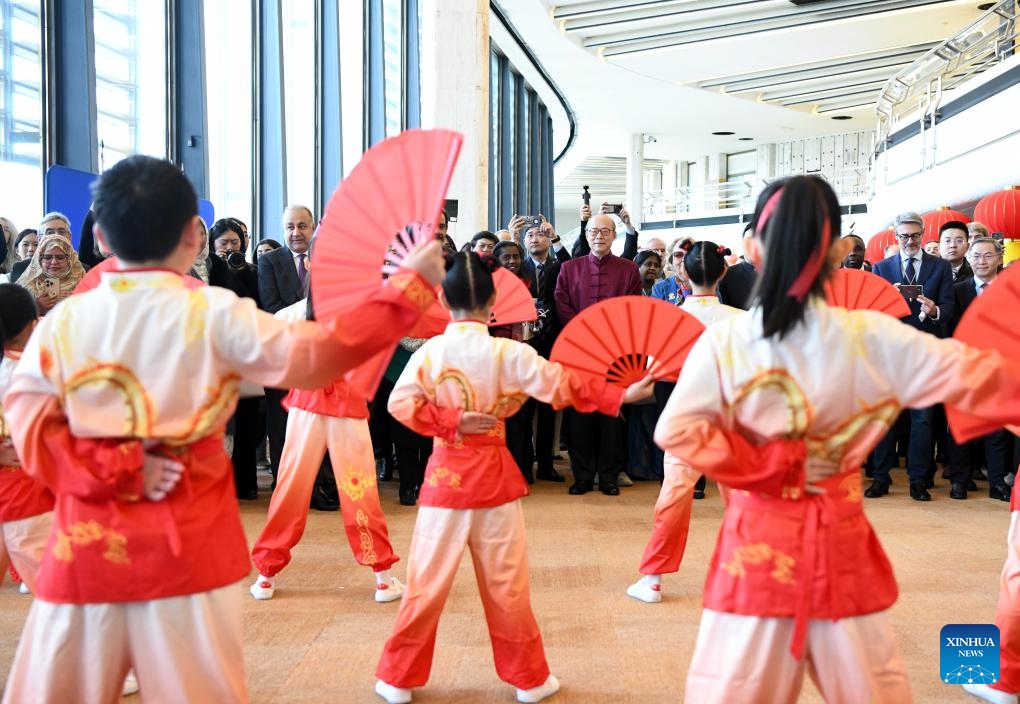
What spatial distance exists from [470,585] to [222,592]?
2.21 metres

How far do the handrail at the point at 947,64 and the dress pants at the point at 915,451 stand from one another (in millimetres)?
5506

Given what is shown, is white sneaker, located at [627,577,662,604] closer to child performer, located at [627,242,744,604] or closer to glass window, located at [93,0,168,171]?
child performer, located at [627,242,744,604]

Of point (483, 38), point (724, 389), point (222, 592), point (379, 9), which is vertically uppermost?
point (379, 9)

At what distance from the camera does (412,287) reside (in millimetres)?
1571

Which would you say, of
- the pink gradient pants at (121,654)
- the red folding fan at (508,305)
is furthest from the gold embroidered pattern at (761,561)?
the red folding fan at (508,305)

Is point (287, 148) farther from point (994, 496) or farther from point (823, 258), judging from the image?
point (823, 258)

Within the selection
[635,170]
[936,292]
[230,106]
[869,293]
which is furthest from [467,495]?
[635,170]

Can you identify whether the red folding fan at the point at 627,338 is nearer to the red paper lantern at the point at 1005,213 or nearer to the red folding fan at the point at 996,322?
the red folding fan at the point at 996,322

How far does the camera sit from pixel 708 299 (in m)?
3.65

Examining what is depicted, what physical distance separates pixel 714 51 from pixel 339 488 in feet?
40.5

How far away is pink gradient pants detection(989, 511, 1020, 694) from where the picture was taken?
2.42 meters


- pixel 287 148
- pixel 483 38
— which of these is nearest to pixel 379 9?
pixel 483 38

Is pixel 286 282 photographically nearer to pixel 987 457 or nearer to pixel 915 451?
pixel 915 451

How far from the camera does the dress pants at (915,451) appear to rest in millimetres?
5406
